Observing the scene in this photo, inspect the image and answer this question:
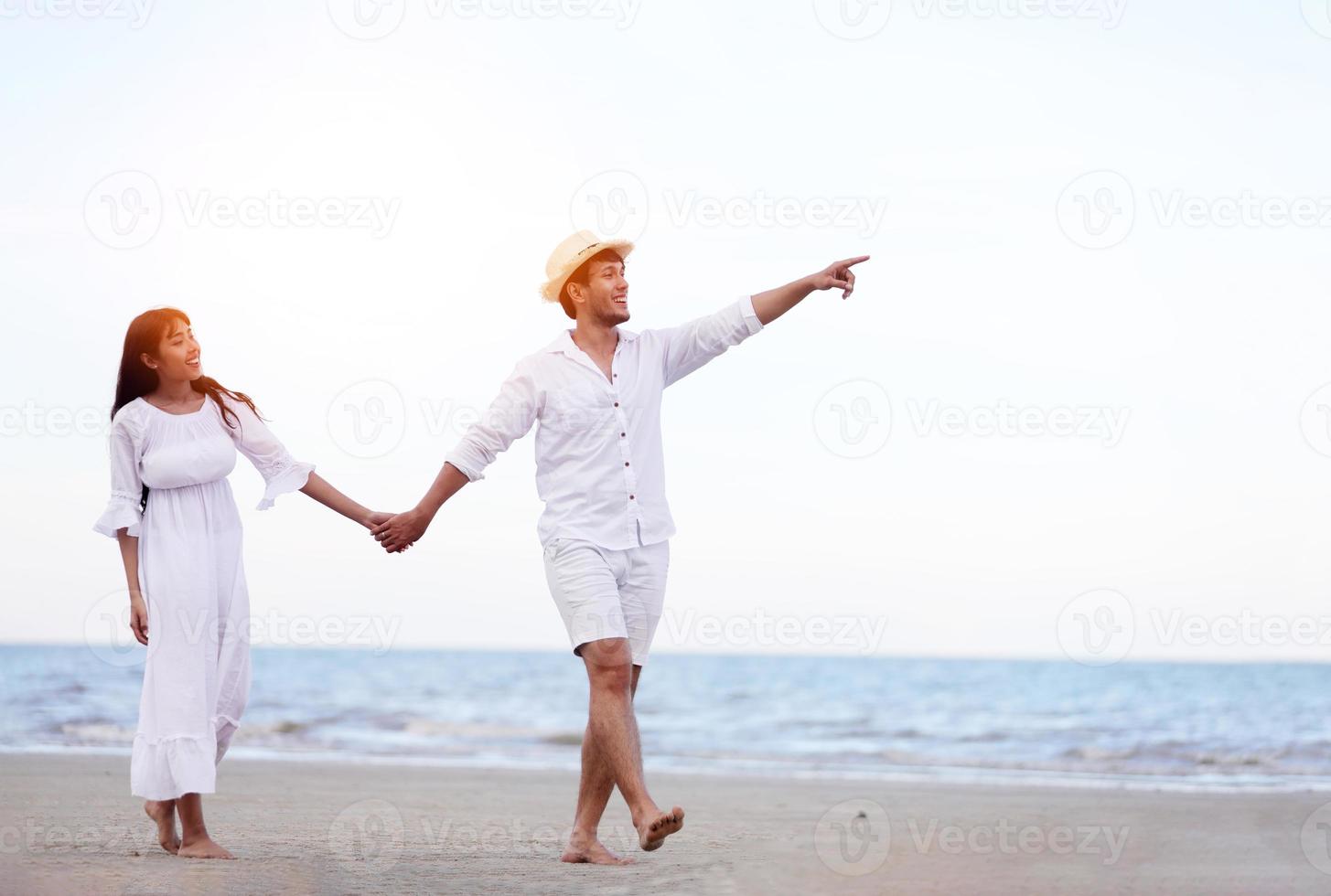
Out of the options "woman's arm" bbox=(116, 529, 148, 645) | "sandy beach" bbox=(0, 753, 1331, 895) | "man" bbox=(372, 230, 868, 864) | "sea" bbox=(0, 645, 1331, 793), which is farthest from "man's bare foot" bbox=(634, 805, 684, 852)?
"sea" bbox=(0, 645, 1331, 793)

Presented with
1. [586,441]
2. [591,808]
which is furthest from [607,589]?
[591,808]

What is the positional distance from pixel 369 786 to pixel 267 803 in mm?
1292

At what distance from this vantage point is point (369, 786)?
811 cm

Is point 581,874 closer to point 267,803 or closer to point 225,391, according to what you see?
point 225,391

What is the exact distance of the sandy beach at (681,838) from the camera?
4305 mm

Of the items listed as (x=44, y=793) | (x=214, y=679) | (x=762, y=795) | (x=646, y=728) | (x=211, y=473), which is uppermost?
(x=211, y=473)

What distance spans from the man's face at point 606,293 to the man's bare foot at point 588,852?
1892 mm

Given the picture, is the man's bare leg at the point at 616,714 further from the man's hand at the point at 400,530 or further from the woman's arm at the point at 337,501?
the woman's arm at the point at 337,501

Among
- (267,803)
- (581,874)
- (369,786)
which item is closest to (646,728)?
(369,786)

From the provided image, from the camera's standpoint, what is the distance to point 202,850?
15.2 feet

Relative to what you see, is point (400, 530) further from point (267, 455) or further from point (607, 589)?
point (607, 589)

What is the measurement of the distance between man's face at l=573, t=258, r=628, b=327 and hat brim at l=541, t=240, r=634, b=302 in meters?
0.05

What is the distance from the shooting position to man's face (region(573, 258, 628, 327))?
16.0 ft

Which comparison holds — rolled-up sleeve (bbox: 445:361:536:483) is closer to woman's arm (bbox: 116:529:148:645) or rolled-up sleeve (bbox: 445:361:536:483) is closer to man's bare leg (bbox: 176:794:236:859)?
woman's arm (bbox: 116:529:148:645)
